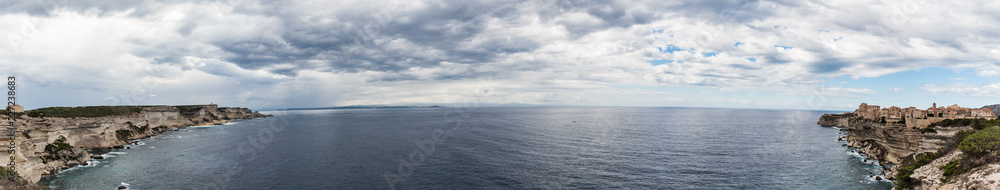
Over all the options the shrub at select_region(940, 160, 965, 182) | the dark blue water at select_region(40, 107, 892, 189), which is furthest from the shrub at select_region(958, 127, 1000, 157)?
the dark blue water at select_region(40, 107, 892, 189)

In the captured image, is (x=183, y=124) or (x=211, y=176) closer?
(x=211, y=176)

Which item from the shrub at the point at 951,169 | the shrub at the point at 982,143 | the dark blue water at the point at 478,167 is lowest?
the dark blue water at the point at 478,167

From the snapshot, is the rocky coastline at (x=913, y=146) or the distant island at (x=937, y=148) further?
the distant island at (x=937, y=148)

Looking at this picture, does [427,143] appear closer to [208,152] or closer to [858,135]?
[208,152]

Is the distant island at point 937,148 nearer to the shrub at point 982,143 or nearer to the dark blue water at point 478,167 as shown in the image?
the shrub at point 982,143

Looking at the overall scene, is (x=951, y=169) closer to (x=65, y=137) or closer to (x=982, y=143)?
(x=982, y=143)

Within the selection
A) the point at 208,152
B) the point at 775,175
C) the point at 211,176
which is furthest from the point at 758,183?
the point at 208,152

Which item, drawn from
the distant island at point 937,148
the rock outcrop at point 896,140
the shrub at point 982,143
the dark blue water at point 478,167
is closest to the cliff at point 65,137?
the dark blue water at point 478,167

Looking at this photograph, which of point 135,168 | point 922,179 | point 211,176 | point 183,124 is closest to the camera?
point 922,179
